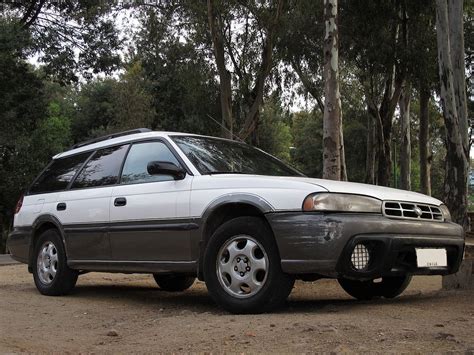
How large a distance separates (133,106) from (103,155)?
1840 centimetres

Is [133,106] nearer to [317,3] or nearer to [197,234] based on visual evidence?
[317,3]

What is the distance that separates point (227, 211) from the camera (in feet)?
17.0

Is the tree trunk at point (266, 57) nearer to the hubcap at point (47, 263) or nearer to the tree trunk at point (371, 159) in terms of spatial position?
the hubcap at point (47, 263)

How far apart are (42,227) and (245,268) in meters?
3.46

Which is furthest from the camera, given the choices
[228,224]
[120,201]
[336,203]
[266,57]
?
[266,57]

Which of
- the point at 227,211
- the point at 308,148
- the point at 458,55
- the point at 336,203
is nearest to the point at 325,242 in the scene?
the point at 336,203

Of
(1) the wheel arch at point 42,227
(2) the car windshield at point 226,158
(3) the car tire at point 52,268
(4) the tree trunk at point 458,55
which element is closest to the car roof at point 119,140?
(2) the car windshield at point 226,158

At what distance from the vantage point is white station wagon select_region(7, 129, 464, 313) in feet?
15.1

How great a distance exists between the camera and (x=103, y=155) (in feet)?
21.9

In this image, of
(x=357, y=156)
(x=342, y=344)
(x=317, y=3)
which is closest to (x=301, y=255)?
(x=342, y=344)

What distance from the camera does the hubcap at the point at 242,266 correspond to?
4.77m

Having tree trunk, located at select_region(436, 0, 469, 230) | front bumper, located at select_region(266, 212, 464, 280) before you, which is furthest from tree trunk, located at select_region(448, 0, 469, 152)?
front bumper, located at select_region(266, 212, 464, 280)

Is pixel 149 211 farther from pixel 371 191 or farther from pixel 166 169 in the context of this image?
pixel 371 191

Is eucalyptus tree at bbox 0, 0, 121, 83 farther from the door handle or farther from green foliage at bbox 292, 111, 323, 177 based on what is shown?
green foliage at bbox 292, 111, 323, 177
